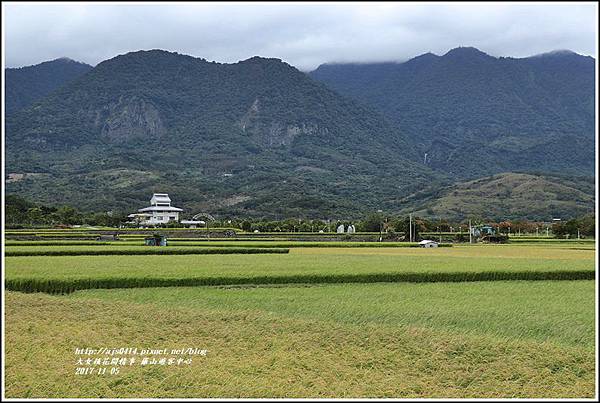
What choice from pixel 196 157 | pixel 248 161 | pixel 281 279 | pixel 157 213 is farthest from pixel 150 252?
pixel 196 157

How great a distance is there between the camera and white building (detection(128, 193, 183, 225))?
86.4 metres

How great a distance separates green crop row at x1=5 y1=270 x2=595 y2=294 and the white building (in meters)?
64.5

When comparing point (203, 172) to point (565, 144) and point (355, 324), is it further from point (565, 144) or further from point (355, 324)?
point (355, 324)

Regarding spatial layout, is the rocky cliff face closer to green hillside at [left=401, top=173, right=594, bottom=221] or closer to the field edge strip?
green hillside at [left=401, top=173, right=594, bottom=221]

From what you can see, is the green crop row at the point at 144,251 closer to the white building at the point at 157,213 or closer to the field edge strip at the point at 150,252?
the field edge strip at the point at 150,252

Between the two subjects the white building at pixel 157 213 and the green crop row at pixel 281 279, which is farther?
the white building at pixel 157 213

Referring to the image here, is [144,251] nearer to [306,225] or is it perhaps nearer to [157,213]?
[306,225]

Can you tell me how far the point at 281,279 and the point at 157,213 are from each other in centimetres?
7234

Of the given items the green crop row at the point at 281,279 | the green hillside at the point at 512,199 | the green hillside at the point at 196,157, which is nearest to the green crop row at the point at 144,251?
the green crop row at the point at 281,279

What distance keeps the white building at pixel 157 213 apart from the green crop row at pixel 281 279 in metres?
64.5

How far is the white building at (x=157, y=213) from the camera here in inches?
3403

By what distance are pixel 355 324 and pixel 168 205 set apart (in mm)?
87131

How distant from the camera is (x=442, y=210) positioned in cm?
9988

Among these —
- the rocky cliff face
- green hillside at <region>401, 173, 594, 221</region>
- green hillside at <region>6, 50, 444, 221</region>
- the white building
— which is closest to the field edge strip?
the white building
